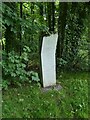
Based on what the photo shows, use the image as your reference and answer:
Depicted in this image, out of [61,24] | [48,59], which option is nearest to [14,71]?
[48,59]

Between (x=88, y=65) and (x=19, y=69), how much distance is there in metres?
1.64

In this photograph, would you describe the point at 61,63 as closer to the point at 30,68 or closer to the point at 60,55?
the point at 60,55

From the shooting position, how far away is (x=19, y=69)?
3852 millimetres

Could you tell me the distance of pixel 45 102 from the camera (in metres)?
3.84

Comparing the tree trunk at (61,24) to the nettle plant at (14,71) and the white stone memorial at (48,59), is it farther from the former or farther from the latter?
the nettle plant at (14,71)

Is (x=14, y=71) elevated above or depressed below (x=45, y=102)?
above

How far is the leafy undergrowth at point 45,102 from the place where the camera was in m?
3.64

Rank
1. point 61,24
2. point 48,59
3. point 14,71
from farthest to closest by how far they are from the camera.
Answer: point 61,24
point 48,59
point 14,71

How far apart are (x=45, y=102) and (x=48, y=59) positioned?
2.17 ft

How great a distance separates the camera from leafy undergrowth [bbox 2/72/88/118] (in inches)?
143

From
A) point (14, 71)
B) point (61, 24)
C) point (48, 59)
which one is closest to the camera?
point (14, 71)

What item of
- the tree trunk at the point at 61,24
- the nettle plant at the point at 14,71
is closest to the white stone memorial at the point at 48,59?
the nettle plant at the point at 14,71

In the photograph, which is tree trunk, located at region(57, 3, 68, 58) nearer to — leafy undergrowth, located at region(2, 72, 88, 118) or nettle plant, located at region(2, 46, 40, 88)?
leafy undergrowth, located at region(2, 72, 88, 118)

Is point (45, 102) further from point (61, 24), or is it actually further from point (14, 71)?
point (61, 24)
